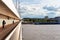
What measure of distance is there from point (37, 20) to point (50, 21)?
6.32 meters

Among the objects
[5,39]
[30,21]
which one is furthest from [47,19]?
[5,39]

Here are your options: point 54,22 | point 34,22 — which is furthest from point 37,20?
point 54,22

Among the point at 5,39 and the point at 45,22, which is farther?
the point at 45,22

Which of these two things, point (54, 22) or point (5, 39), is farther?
point (54, 22)

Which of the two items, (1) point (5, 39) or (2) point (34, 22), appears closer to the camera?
(1) point (5, 39)

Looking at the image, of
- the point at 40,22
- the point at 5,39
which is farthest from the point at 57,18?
the point at 5,39

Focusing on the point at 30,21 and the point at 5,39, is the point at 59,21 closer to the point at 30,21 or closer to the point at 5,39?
the point at 30,21

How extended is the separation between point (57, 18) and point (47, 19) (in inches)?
211

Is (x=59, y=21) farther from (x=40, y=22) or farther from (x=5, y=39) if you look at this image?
(x=5, y=39)

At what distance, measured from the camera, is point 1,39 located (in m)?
1.34

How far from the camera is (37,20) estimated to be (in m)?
86.0

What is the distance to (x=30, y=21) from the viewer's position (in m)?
83.4

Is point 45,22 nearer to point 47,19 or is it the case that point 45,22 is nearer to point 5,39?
point 47,19

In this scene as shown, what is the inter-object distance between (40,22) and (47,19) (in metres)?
3.55
